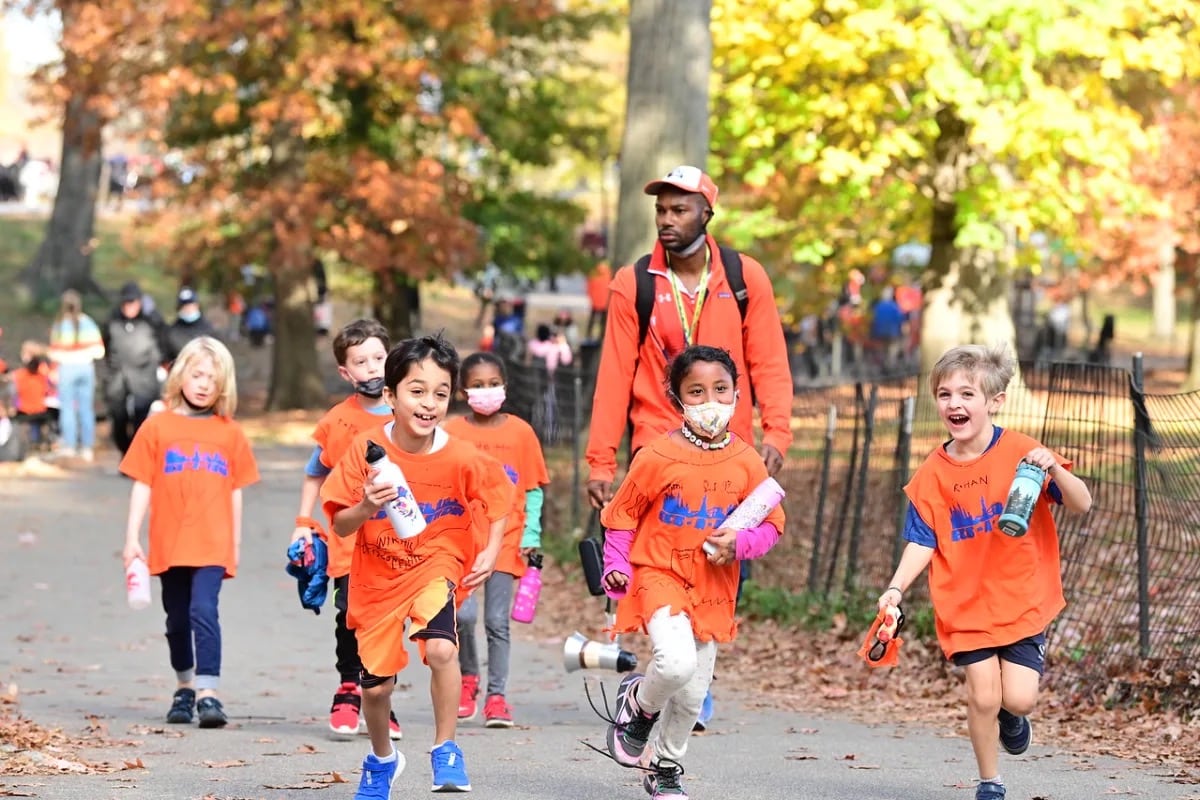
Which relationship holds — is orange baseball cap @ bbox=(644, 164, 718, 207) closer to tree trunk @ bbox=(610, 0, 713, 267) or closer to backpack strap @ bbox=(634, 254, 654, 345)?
backpack strap @ bbox=(634, 254, 654, 345)

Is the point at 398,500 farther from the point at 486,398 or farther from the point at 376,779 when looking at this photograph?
the point at 486,398

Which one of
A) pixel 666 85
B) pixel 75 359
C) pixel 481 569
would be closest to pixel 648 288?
pixel 481 569

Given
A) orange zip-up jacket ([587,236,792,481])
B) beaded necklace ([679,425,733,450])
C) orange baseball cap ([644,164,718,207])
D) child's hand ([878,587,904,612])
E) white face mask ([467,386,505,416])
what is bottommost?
child's hand ([878,587,904,612])

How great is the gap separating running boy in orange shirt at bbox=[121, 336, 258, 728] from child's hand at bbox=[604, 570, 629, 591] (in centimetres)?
297

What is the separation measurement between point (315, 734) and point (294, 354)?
910 inches

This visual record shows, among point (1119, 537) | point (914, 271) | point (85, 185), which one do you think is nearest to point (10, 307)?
point (85, 185)

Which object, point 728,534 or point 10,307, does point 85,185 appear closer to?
point 10,307

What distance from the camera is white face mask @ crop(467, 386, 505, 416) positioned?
9500 millimetres

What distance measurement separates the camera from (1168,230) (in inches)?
1336

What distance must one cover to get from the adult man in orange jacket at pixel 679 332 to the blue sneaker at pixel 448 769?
59.1 inches

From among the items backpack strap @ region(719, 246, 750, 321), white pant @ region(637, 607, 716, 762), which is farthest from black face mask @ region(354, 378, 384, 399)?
white pant @ region(637, 607, 716, 762)

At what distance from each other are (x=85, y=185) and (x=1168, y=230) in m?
20.7

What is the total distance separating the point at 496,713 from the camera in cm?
957

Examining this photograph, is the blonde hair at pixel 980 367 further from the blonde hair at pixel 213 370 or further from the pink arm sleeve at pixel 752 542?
the blonde hair at pixel 213 370
